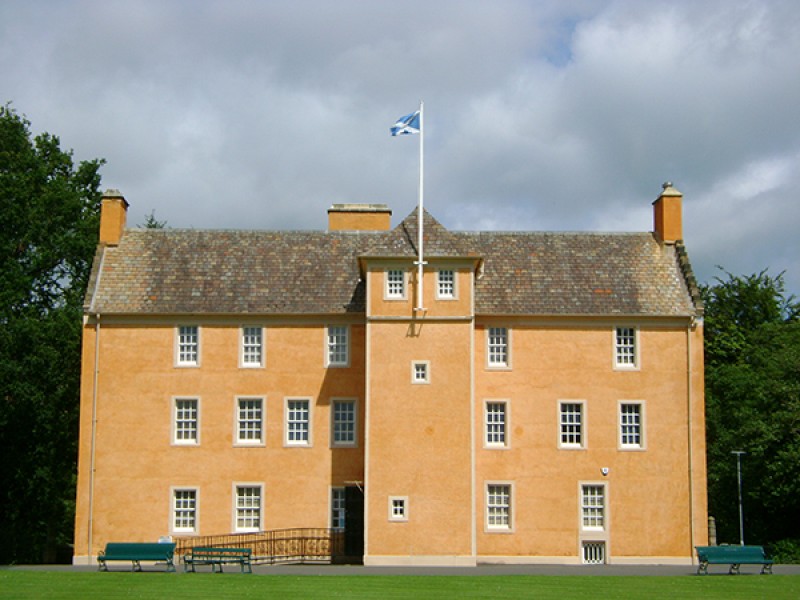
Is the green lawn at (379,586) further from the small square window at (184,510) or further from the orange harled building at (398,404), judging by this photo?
the orange harled building at (398,404)

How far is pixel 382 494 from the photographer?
36.8 metres

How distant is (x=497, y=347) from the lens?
3953 centimetres

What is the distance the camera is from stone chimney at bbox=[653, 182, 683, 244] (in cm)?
4203

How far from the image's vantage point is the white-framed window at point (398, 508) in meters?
36.6

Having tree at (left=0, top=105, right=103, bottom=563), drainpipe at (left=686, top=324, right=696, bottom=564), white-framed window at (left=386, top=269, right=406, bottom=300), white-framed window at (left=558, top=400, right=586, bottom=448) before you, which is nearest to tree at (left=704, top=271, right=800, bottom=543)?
drainpipe at (left=686, top=324, right=696, bottom=564)

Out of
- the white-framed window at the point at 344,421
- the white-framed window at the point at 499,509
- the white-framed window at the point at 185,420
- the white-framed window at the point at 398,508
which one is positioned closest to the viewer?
the white-framed window at the point at 398,508

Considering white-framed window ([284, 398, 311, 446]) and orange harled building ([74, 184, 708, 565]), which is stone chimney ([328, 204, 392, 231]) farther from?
white-framed window ([284, 398, 311, 446])

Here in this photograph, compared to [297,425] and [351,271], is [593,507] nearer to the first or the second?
[297,425]

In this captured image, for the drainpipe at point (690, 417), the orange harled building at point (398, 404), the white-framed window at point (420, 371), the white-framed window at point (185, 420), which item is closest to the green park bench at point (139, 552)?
the orange harled building at point (398, 404)

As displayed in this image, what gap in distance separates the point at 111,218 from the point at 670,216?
22.3 meters

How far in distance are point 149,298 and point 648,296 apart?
62.0 feet

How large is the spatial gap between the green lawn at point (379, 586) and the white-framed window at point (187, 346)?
9.64m

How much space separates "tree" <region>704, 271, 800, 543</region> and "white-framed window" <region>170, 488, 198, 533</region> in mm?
24114

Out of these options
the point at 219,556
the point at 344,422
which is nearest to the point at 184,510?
the point at 219,556
